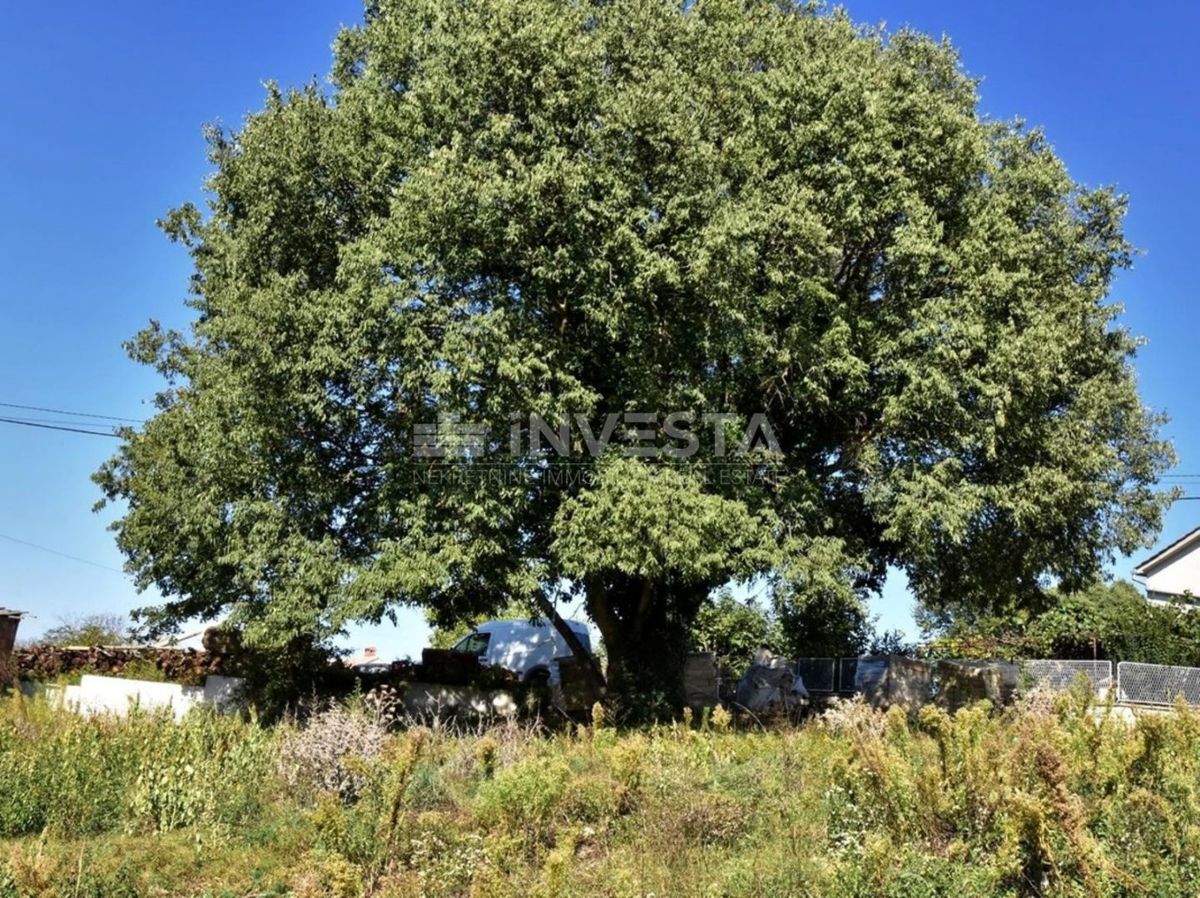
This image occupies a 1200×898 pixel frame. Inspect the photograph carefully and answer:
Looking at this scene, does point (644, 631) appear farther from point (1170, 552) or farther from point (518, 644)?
point (1170, 552)

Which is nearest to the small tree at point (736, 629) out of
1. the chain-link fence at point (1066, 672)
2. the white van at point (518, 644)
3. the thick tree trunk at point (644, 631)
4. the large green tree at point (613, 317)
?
the white van at point (518, 644)

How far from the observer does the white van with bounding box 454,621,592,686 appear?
2148cm

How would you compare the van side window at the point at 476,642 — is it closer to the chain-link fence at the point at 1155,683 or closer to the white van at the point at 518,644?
the white van at the point at 518,644

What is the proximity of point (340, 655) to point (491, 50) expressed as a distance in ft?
36.3

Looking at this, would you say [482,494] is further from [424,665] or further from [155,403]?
[155,403]

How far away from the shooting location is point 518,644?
863 inches

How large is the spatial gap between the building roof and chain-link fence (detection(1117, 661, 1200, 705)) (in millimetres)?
14212

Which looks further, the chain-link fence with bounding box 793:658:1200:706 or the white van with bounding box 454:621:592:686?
the white van with bounding box 454:621:592:686

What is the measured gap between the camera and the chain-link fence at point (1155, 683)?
58.2ft

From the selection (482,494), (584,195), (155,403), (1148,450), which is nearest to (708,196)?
(584,195)

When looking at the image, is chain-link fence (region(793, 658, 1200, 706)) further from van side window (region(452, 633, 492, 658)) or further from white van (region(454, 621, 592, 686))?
van side window (region(452, 633, 492, 658))

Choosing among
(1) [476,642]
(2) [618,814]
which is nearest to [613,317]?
(2) [618,814]

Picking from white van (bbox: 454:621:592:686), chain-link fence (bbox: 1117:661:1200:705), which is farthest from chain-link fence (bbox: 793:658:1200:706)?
white van (bbox: 454:621:592:686)

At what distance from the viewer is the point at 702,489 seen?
42.2 feet
